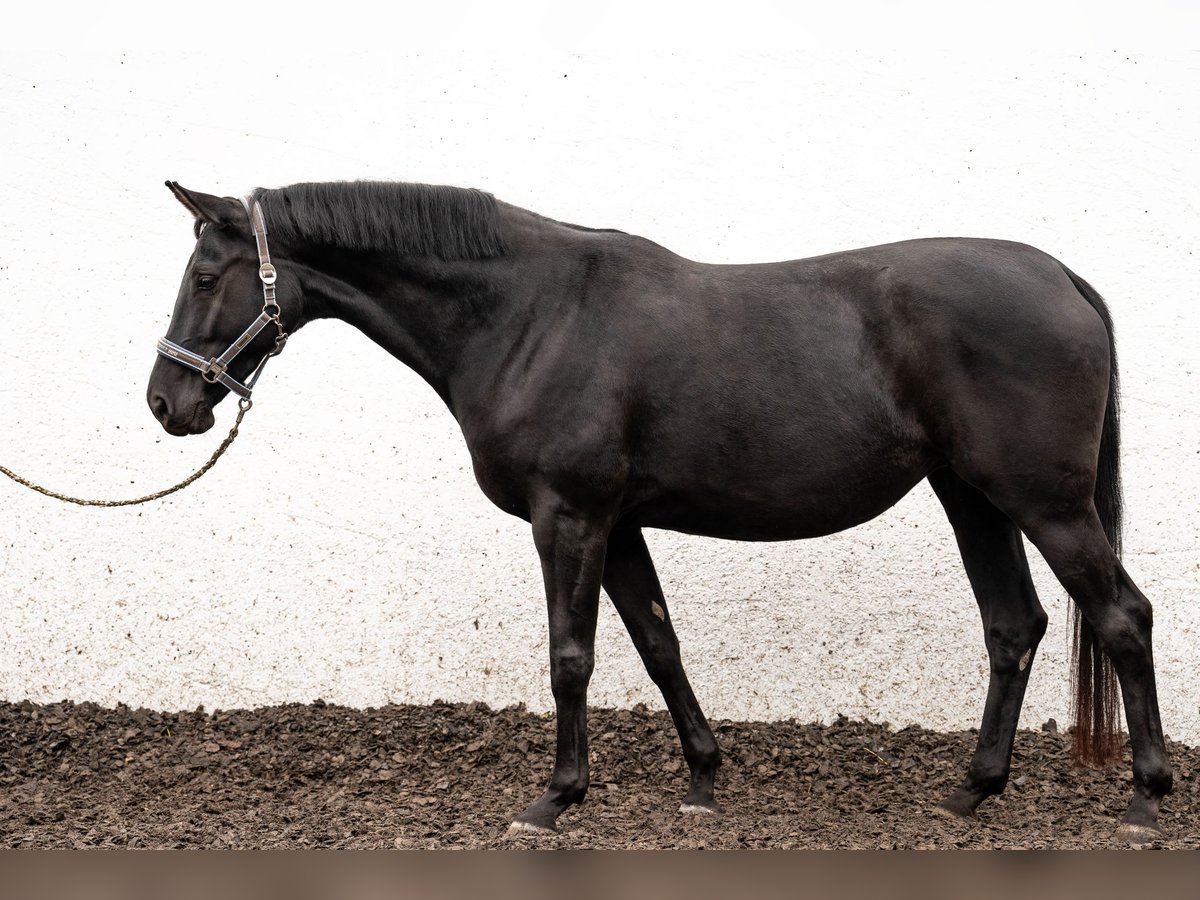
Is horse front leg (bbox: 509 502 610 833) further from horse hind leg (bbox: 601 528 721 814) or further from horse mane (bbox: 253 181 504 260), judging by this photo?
horse mane (bbox: 253 181 504 260)

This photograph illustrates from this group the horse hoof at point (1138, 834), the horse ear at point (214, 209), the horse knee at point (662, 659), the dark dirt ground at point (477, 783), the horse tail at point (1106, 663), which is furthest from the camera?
the horse knee at point (662, 659)

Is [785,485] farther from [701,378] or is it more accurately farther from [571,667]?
[571,667]

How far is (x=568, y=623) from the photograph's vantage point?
3.31 m

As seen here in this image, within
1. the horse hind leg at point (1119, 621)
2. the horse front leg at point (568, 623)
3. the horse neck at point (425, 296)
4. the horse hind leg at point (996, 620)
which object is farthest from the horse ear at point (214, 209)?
the horse hind leg at point (1119, 621)

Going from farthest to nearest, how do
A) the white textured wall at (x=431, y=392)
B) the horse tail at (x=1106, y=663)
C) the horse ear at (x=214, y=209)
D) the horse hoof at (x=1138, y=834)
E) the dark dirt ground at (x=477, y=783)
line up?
1. the white textured wall at (x=431, y=392)
2. the horse tail at (x=1106, y=663)
3. the dark dirt ground at (x=477, y=783)
4. the horse ear at (x=214, y=209)
5. the horse hoof at (x=1138, y=834)

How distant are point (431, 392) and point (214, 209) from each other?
1.84 metres

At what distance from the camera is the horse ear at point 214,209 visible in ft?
10.9

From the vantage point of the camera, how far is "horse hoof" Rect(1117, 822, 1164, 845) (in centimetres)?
320

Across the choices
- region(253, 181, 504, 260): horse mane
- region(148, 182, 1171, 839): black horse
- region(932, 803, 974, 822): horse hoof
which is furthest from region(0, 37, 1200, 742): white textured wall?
region(253, 181, 504, 260): horse mane

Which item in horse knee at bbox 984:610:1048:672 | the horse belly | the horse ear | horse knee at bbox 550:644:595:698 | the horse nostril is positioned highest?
the horse ear

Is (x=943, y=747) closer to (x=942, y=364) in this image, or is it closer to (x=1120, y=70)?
(x=942, y=364)

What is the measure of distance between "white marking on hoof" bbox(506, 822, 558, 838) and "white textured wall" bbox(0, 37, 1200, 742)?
1602mm

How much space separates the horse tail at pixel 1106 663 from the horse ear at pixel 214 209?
8.57 feet

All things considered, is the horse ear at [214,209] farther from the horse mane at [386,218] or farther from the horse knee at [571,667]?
the horse knee at [571,667]
